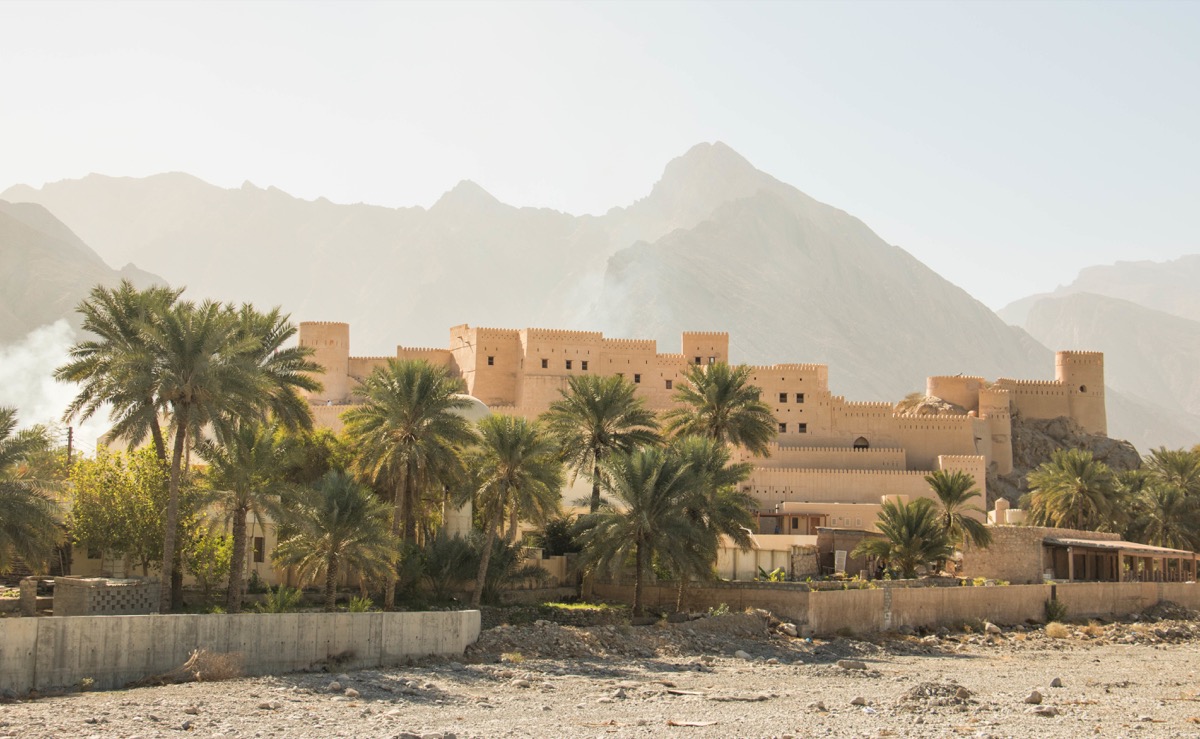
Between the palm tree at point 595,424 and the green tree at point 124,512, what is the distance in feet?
32.1

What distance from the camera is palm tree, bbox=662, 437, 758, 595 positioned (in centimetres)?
2769

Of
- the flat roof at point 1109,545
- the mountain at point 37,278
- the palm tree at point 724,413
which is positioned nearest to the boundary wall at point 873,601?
the flat roof at point 1109,545

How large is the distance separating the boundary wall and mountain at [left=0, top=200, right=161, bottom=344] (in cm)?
6389

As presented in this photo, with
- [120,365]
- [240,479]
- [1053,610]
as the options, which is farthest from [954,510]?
[120,365]

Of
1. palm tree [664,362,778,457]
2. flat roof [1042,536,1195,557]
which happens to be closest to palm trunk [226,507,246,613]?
palm tree [664,362,778,457]

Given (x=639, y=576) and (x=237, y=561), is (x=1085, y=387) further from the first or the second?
(x=237, y=561)

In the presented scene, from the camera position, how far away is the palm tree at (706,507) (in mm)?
27692

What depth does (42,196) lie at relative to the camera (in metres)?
192

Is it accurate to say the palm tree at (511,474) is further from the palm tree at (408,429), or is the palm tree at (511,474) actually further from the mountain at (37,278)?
the mountain at (37,278)

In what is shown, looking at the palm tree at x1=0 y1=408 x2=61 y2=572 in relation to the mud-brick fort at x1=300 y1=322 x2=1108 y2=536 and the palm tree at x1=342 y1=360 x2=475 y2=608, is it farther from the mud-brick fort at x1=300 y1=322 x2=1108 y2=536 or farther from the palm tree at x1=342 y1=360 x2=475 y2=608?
the mud-brick fort at x1=300 y1=322 x2=1108 y2=536

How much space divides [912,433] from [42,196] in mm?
170390

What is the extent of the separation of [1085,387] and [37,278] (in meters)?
68.5

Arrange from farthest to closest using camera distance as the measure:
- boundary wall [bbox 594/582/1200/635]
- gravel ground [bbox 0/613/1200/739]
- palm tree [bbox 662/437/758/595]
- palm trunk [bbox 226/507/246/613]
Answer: boundary wall [bbox 594/582/1200/635] < palm tree [bbox 662/437/758/595] < palm trunk [bbox 226/507/246/613] < gravel ground [bbox 0/613/1200/739]

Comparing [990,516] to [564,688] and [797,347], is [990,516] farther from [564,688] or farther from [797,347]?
[797,347]
